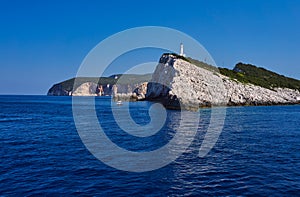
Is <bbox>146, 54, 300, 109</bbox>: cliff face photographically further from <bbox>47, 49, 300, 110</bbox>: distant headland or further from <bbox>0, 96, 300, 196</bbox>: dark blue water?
<bbox>0, 96, 300, 196</bbox>: dark blue water

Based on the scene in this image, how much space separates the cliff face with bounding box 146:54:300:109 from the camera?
90.2 m

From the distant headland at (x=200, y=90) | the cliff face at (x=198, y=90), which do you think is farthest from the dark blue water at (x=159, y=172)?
the cliff face at (x=198, y=90)

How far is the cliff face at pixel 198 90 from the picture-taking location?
90.2 meters

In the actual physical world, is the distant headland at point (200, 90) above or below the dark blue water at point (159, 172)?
above

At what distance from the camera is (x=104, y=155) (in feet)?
80.4

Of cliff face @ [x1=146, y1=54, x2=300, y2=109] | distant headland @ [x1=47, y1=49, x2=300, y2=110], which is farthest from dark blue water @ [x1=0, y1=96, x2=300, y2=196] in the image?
cliff face @ [x1=146, y1=54, x2=300, y2=109]

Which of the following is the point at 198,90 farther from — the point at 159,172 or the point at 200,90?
the point at 159,172

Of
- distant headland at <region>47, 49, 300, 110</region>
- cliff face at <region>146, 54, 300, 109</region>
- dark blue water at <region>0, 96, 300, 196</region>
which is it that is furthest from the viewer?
distant headland at <region>47, 49, 300, 110</region>

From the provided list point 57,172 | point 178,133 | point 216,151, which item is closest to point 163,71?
point 178,133

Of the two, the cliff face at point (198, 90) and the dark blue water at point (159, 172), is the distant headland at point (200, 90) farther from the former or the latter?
the dark blue water at point (159, 172)

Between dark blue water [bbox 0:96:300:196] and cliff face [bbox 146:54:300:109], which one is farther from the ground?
cliff face [bbox 146:54:300:109]

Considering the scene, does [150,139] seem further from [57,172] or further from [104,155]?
[57,172]

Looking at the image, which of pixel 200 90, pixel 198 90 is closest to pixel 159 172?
pixel 198 90

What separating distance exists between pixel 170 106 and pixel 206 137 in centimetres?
5434
